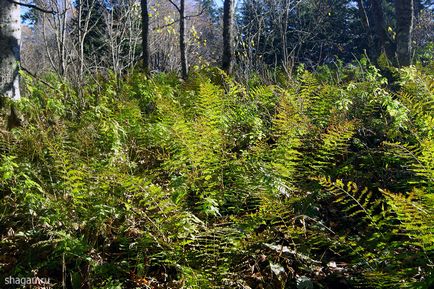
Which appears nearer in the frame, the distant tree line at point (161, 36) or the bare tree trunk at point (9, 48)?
the bare tree trunk at point (9, 48)

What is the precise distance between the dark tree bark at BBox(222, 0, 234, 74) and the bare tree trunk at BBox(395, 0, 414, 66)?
2.80 m

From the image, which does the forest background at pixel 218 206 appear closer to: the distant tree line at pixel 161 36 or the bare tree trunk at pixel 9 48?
the bare tree trunk at pixel 9 48

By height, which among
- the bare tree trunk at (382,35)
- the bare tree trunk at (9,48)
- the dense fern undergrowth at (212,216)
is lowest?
the dense fern undergrowth at (212,216)

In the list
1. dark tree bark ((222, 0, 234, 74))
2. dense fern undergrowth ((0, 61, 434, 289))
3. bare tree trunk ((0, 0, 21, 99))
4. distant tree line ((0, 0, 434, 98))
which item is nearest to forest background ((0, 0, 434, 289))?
dense fern undergrowth ((0, 61, 434, 289))

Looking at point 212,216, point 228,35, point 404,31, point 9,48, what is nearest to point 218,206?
point 212,216

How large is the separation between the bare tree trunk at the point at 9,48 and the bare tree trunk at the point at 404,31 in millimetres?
5664

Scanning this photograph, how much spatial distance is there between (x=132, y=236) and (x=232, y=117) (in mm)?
1902

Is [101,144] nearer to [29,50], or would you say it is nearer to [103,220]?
[103,220]

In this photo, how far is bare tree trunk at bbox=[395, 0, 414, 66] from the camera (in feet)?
20.6

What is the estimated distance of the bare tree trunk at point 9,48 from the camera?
4520 millimetres

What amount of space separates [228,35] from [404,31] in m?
2.94

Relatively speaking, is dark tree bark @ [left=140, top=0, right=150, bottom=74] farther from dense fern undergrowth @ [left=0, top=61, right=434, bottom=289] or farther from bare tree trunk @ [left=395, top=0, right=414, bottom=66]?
dense fern undergrowth @ [left=0, top=61, right=434, bottom=289]

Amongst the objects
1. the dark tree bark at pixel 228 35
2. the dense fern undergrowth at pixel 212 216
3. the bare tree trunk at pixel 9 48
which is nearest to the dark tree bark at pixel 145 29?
the dark tree bark at pixel 228 35

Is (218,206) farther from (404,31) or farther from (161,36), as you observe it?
(161,36)
